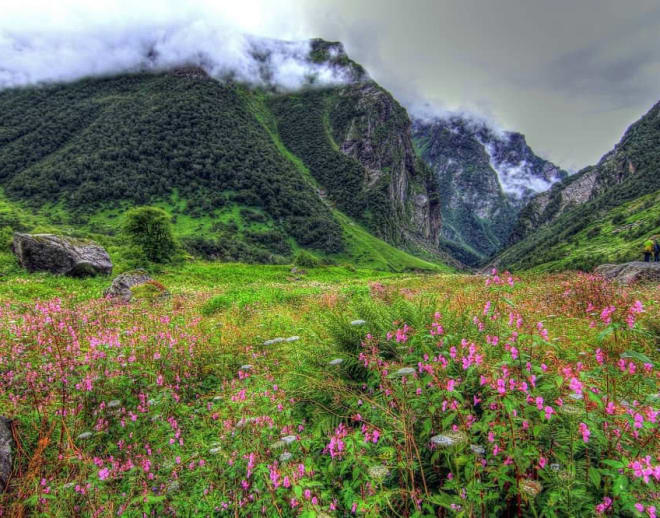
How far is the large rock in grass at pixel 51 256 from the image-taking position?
20375 millimetres


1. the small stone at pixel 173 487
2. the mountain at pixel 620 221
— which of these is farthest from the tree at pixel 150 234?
the mountain at pixel 620 221

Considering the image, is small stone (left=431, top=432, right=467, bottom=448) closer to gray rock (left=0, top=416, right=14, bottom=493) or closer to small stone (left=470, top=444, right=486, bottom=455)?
small stone (left=470, top=444, right=486, bottom=455)

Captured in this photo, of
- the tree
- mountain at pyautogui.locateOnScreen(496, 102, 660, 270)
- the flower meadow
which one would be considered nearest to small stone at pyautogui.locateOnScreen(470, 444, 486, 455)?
the flower meadow

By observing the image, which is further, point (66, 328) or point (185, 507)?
point (66, 328)

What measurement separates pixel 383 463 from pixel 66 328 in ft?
23.1

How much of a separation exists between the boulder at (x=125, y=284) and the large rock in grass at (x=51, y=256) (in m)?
5.86

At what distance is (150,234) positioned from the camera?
30734 millimetres

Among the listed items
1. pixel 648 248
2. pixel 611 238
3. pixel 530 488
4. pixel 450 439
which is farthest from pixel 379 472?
pixel 611 238

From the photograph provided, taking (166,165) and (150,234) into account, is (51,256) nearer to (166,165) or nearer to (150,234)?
(150,234)

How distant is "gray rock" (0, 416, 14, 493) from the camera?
3.56m

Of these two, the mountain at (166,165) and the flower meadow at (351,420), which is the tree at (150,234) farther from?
the mountain at (166,165)

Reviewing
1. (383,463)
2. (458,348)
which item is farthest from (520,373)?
(383,463)

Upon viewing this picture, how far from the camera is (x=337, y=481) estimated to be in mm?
3172

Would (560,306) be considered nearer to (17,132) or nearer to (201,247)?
(201,247)
